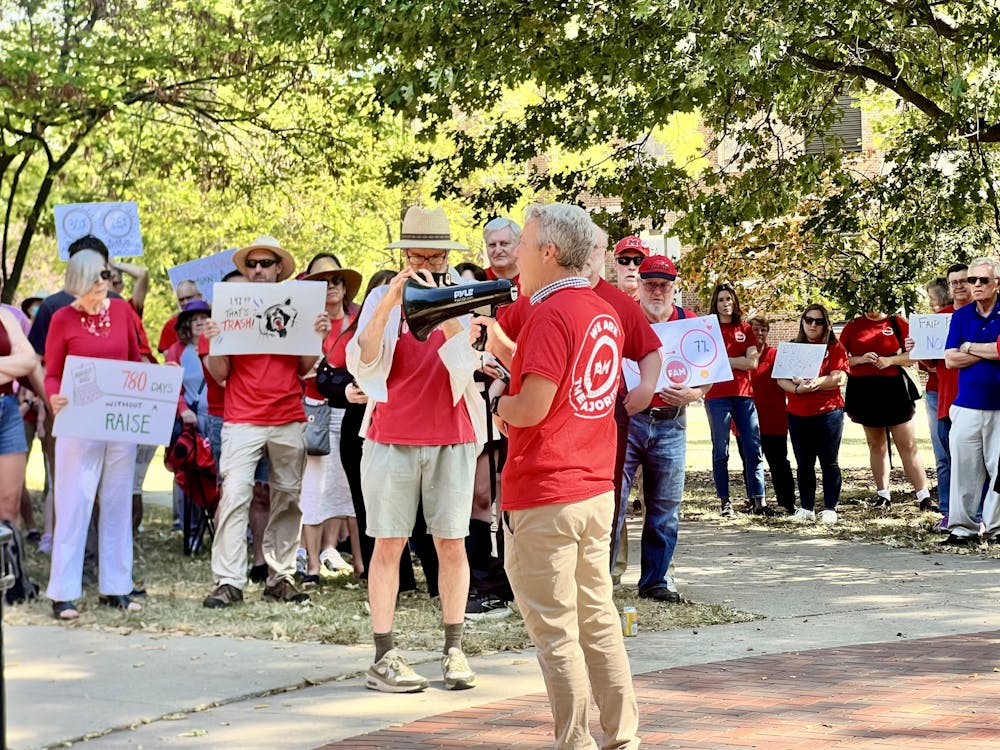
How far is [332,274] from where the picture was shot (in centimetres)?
973

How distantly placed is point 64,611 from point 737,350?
7232mm

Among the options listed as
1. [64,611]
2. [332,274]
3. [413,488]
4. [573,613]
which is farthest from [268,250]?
[573,613]

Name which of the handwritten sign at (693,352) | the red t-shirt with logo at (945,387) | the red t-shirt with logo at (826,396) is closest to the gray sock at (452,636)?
the handwritten sign at (693,352)

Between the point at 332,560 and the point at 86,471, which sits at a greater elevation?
the point at 86,471

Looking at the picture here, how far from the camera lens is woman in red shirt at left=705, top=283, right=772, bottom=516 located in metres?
13.5

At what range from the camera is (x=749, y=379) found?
1367cm

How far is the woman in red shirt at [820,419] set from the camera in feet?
43.6

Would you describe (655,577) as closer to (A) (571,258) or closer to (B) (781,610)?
(B) (781,610)

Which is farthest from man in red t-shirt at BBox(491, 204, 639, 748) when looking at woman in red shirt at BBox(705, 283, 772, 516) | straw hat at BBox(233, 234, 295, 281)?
woman in red shirt at BBox(705, 283, 772, 516)

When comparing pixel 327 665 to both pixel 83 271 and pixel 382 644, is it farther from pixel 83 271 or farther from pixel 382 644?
pixel 83 271

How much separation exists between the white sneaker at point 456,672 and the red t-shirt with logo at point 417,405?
1000 millimetres

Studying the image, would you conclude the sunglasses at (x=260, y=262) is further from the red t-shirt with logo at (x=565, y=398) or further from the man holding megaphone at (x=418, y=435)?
the red t-shirt with logo at (x=565, y=398)

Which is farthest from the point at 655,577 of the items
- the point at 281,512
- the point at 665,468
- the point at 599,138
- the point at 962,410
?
the point at 599,138

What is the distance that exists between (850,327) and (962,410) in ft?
8.42
